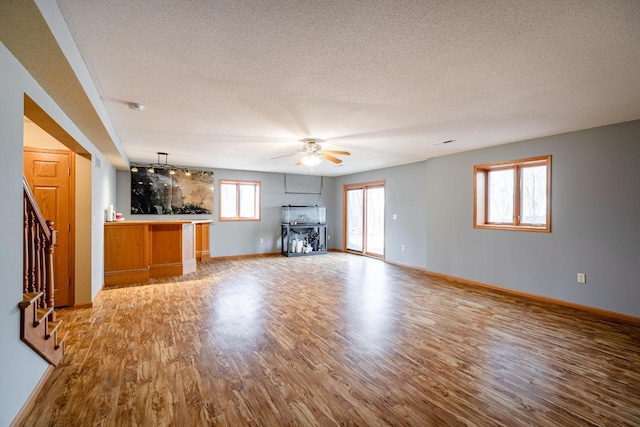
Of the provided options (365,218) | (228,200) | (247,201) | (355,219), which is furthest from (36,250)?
(355,219)

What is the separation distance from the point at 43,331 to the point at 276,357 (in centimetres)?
180

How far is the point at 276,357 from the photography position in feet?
8.70

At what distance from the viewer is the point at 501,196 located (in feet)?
16.8

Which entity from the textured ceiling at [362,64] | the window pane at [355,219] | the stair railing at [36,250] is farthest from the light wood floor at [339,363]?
the window pane at [355,219]

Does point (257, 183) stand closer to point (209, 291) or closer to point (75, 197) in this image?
point (209, 291)

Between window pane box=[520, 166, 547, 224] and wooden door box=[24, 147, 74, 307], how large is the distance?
648 cm

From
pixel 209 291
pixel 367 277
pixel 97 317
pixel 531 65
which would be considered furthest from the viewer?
pixel 367 277

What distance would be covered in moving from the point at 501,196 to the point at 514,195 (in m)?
0.28

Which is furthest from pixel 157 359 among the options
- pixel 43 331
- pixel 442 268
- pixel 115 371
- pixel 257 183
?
pixel 257 183

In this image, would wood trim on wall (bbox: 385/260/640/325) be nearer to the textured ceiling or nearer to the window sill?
the window sill

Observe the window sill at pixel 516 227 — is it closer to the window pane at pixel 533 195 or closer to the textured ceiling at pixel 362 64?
the window pane at pixel 533 195

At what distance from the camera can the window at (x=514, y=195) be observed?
4500mm

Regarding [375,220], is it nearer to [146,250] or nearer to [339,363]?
[146,250]

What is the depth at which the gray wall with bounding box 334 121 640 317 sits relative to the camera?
3.65 metres
